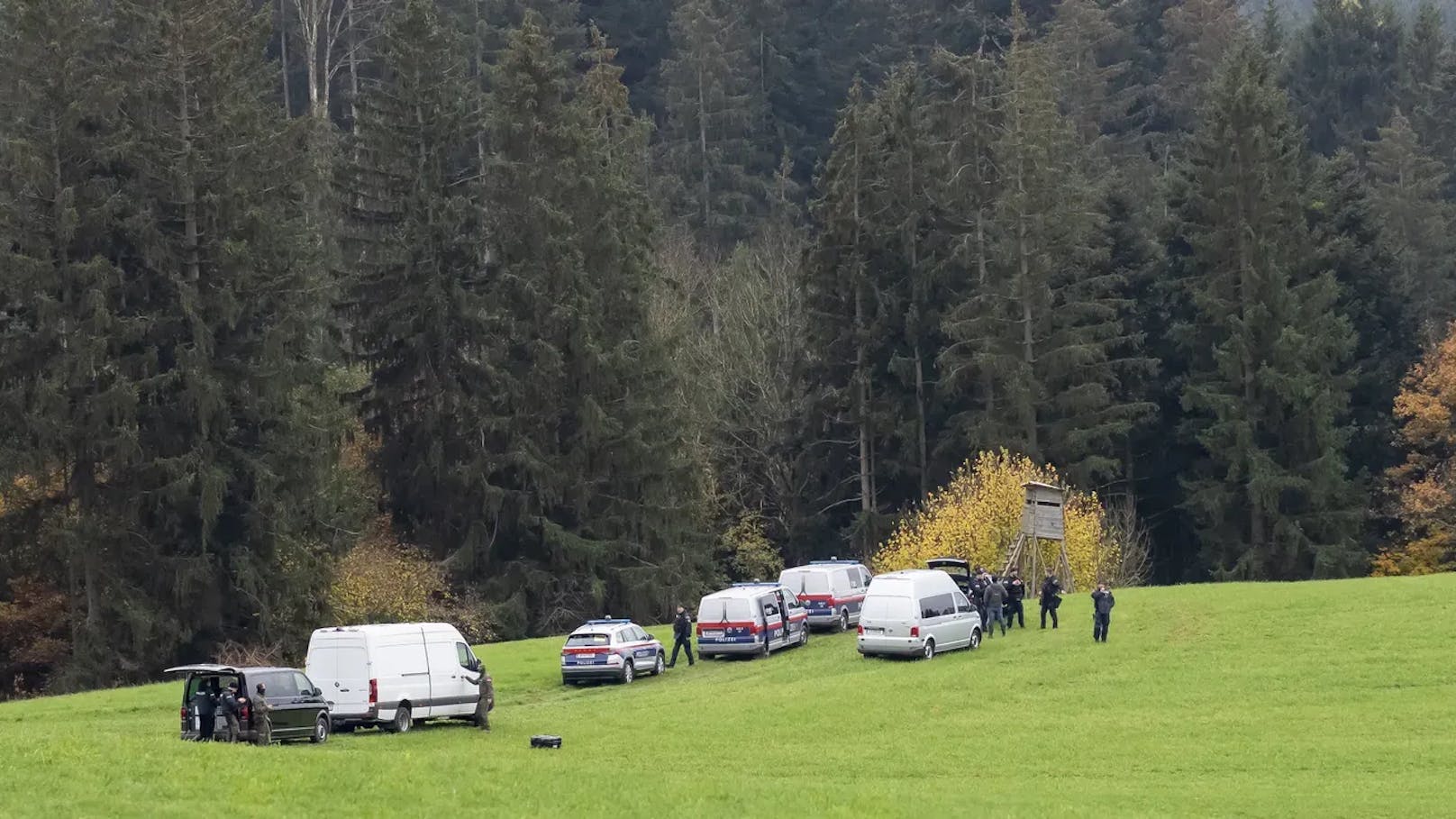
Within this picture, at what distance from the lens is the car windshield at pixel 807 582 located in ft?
167

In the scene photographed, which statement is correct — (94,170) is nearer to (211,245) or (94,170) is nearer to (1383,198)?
(211,245)

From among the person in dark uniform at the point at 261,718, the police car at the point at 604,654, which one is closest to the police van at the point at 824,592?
the police car at the point at 604,654

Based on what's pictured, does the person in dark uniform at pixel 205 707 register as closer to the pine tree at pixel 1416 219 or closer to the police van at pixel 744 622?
the police van at pixel 744 622

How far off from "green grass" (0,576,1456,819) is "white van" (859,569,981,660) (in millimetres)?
618

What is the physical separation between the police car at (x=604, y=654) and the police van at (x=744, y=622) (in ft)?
8.57

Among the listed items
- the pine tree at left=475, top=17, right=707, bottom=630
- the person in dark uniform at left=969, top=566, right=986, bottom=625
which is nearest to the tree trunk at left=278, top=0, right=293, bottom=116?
the pine tree at left=475, top=17, right=707, bottom=630

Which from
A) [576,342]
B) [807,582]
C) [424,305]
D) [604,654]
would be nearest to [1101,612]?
[807,582]

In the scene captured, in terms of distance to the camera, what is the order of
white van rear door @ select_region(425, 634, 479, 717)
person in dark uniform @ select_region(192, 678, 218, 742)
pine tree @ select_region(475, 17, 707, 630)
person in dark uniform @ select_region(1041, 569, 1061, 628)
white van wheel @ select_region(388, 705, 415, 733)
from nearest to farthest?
person in dark uniform @ select_region(192, 678, 218, 742), white van wheel @ select_region(388, 705, 415, 733), white van rear door @ select_region(425, 634, 479, 717), person in dark uniform @ select_region(1041, 569, 1061, 628), pine tree @ select_region(475, 17, 707, 630)

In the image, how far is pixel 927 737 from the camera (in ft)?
110

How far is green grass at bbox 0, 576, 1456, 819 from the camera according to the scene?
24.0 m

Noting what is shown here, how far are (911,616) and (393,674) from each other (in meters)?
13.8

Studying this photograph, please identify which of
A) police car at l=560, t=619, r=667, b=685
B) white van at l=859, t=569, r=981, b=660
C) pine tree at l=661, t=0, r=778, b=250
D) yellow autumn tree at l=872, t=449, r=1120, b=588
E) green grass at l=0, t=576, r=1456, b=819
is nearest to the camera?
green grass at l=0, t=576, r=1456, b=819

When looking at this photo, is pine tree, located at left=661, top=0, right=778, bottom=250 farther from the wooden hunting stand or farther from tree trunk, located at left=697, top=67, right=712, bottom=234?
the wooden hunting stand

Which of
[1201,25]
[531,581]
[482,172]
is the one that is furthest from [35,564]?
[1201,25]
